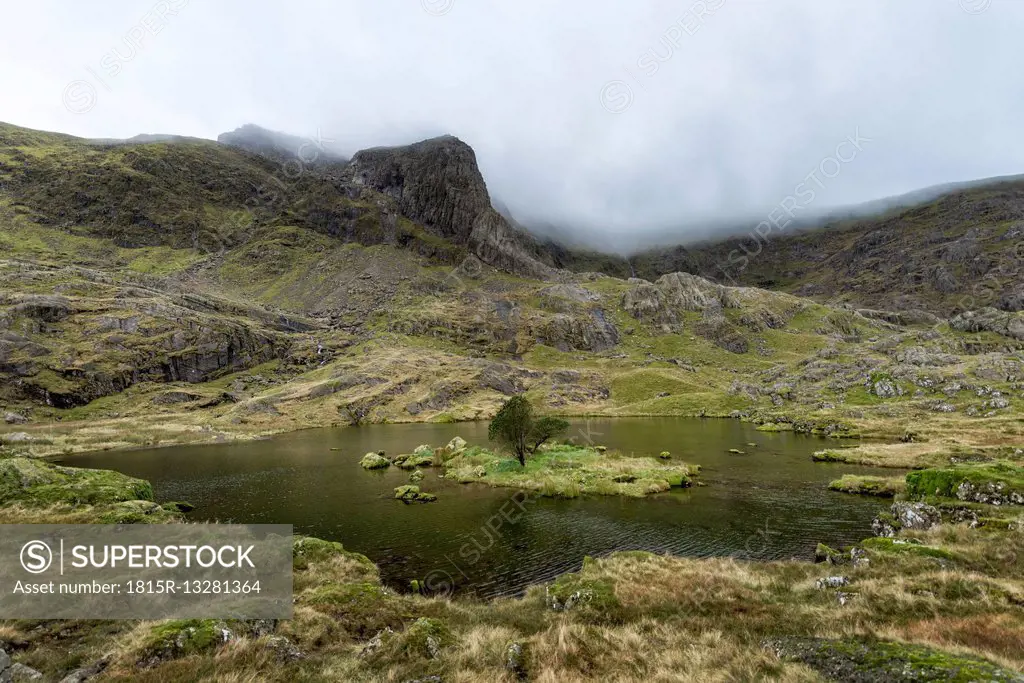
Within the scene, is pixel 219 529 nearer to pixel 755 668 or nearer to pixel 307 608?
pixel 307 608

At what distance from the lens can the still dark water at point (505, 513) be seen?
115 feet

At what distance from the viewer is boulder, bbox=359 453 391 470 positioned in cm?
7316

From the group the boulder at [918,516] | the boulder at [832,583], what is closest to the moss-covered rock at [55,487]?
the boulder at [832,583]

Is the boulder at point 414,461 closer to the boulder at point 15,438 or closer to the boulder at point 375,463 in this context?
the boulder at point 375,463

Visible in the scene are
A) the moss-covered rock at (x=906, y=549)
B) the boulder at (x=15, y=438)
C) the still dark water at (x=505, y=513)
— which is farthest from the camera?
the boulder at (x=15, y=438)

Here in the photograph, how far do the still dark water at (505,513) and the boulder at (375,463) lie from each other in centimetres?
299

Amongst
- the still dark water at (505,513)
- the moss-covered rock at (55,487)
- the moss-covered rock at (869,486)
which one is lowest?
the moss-covered rock at (869,486)

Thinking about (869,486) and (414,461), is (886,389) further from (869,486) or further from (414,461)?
(414,461)

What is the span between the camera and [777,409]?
142m

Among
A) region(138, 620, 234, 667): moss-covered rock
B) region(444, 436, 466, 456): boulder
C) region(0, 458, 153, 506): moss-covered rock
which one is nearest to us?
region(138, 620, 234, 667): moss-covered rock

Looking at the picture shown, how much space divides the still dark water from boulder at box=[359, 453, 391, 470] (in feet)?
9.82

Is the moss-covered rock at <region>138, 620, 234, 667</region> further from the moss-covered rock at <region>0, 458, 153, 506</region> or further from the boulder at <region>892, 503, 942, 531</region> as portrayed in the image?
the boulder at <region>892, 503, 942, 531</region>

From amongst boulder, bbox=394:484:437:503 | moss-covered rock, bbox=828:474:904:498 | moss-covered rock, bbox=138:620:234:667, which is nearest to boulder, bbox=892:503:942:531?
moss-covered rock, bbox=828:474:904:498

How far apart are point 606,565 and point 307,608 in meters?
18.5
